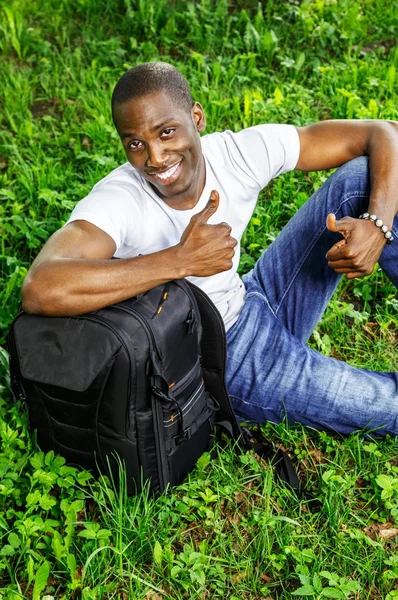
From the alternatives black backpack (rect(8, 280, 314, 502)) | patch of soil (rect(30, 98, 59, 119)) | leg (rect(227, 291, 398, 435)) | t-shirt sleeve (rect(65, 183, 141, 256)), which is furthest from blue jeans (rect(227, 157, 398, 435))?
patch of soil (rect(30, 98, 59, 119))

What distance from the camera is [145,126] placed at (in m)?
2.85

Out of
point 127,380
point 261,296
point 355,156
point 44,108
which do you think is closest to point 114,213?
point 127,380

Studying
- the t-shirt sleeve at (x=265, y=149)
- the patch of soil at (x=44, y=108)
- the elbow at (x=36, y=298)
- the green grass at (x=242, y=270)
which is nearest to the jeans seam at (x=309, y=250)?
the t-shirt sleeve at (x=265, y=149)

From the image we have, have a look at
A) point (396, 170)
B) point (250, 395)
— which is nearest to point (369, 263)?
point (396, 170)

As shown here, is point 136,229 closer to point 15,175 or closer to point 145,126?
point 145,126

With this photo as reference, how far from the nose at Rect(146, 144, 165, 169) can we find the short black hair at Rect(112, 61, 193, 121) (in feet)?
0.65

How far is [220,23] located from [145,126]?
11.4ft

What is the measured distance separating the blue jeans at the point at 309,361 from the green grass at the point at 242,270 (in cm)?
14

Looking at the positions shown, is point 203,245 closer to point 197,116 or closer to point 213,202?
point 213,202

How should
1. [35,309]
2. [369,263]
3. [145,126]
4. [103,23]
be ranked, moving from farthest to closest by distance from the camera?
1. [103,23]
2. [369,263]
3. [145,126]
4. [35,309]

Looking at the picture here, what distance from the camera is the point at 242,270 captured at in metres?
4.15

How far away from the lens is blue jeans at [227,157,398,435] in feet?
10.4

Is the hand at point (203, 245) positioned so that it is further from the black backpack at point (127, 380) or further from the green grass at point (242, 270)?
the green grass at point (242, 270)

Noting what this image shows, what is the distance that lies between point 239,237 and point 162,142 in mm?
584
